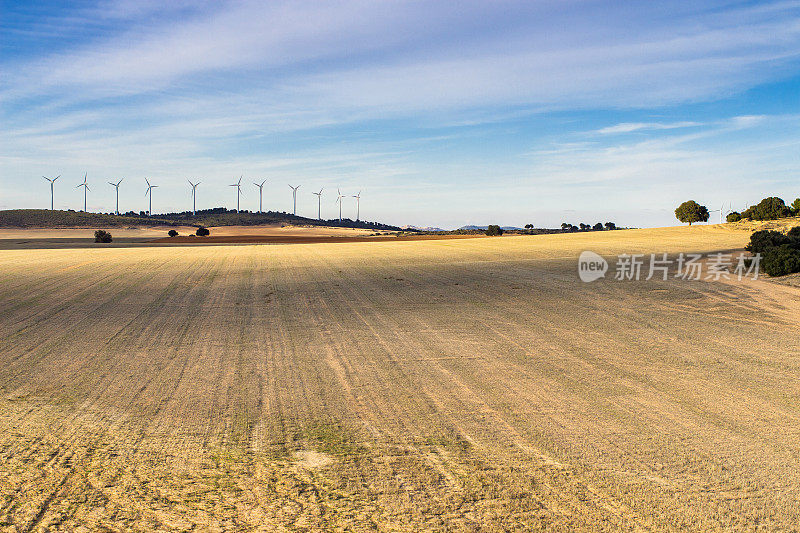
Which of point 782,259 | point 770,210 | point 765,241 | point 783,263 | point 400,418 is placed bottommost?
point 400,418

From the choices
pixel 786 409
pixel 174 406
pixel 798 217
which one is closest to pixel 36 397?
pixel 174 406

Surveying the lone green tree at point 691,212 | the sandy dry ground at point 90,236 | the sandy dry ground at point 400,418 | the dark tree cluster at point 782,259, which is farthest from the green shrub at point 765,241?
the sandy dry ground at point 90,236

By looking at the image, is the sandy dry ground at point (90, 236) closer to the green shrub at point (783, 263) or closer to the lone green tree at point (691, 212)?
the lone green tree at point (691, 212)

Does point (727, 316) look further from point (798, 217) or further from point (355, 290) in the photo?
point (798, 217)

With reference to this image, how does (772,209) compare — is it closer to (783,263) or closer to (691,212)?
(691,212)

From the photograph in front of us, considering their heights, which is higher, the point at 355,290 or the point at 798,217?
the point at 798,217

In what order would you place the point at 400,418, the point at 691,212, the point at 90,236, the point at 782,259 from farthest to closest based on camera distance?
the point at 90,236
the point at 691,212
the point at 782,259
the point at 400,418

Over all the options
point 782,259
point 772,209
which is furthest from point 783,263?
point 772,209
